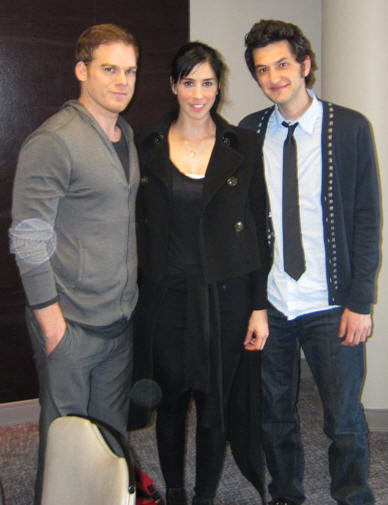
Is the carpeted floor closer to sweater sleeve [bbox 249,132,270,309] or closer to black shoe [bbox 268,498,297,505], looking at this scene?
black shoe [bbox 268,498,297,505]

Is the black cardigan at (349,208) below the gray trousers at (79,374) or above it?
above

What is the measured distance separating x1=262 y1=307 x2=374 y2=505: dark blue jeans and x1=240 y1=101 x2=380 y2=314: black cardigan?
0.12 meters

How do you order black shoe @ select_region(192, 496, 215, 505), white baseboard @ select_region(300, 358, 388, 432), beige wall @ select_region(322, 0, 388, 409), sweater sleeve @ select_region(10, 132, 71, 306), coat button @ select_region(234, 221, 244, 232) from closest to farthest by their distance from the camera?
1. sweater sleeve @ select_region(10, 132, 71, 306)
2. coat button @ select_region(234, 221, 244, 232)
3. black shoe @ select_region(192, 496, 215, 505)
4. beige wall @ select_region(322, 0, 388, 409)
5. white baseboard @ select_region(300, 358, 388, 432)

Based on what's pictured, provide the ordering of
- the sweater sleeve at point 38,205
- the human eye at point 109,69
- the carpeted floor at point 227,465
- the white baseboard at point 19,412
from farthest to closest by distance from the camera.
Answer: the white baseboard at point 19,412 → the carpeted floor at point 227,465 → the human eye at point 109,69 → the sweater sleeve at point 38,205

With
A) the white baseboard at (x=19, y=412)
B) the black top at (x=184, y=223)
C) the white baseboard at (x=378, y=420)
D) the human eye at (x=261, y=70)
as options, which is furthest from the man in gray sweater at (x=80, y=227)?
the white baseboard at (x=378, y=420)

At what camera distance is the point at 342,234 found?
2061mm

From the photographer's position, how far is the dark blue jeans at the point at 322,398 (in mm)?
2125

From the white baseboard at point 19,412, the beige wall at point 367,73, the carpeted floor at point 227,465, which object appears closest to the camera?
the carpeted floor at point 227,465

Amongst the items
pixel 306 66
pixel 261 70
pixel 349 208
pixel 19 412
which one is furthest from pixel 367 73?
pixel 19 412

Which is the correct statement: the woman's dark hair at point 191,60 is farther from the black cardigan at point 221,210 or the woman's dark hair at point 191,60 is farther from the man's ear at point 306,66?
the man's ear at point 306,66

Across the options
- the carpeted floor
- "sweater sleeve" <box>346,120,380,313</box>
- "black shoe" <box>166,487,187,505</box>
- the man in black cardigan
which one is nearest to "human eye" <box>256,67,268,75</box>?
the man in black cardigan

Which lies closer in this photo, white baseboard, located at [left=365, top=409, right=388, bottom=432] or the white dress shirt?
the white dress shirt

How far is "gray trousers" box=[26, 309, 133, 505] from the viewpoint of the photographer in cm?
195

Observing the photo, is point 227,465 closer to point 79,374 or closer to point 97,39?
point 79,374
